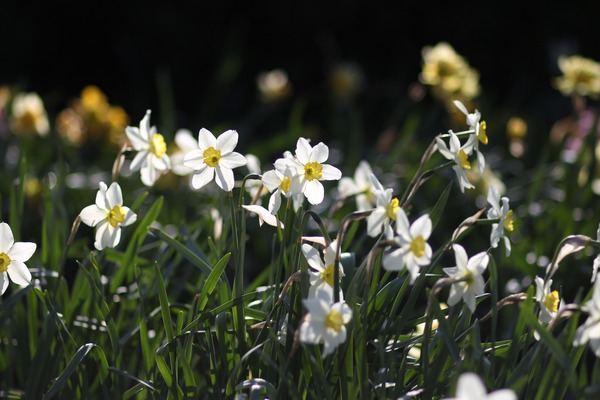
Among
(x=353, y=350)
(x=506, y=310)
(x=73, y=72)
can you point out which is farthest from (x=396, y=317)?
(x=73, y=72)

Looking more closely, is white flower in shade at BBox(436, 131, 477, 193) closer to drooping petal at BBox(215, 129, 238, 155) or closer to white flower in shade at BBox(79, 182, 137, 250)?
drooping petal at BBox(215, 129, 238, 155)

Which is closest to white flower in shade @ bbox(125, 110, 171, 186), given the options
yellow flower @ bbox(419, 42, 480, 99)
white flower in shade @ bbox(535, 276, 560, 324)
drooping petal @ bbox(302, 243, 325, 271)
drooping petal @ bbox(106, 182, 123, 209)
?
drooping petal @ bbox(106, 182, 123, 209)

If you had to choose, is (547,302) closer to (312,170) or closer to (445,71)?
(312,170)

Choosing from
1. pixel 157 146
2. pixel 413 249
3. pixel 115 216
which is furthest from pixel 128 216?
pixel 413 249

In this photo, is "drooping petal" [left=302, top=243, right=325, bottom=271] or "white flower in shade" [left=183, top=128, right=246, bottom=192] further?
"white flower in shade" [left=183, top=128, right=246, bottom=192]

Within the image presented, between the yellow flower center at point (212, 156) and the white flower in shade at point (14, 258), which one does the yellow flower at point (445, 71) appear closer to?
the yellow flower center at point (212, 156)

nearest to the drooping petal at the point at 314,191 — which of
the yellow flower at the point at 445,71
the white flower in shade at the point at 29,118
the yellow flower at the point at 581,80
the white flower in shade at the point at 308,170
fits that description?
the white flower in shade at the point at 308,170

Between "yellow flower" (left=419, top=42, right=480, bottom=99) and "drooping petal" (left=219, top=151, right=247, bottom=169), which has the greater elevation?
"yellow flower" (left=419, top=42, right=480, bottom=99)
